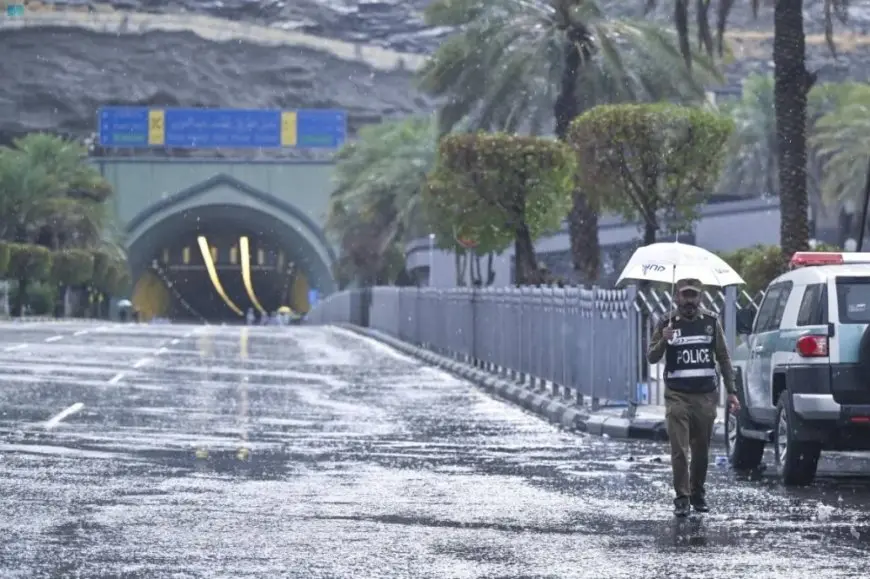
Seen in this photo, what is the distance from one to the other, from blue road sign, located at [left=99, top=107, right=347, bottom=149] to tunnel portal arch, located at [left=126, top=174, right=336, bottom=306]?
1455cm

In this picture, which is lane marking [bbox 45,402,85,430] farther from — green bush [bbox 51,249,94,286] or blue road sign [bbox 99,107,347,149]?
blue road sign [bbox 99,107,347,149]

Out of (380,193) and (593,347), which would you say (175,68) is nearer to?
(380,193)

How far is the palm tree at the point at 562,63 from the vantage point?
3594 cm

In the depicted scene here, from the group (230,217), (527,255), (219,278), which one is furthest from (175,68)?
(527,255)

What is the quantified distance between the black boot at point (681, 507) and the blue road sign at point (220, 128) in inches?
3261

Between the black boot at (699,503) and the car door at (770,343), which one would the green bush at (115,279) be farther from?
the black boot at (699,503)

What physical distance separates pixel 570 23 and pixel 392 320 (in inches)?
629

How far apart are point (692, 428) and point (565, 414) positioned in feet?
28.2

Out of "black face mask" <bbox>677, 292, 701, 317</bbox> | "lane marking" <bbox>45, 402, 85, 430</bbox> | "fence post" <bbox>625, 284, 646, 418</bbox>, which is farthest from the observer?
"fence post" <bbox>625, 284, 646, 418</bbox>

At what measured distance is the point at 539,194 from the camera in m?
34.1

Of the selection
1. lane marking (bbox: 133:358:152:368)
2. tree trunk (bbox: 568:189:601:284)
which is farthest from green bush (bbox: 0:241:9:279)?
tree trunk (bbox: 568:189:601:284)

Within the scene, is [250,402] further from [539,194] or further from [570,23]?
[570,23]

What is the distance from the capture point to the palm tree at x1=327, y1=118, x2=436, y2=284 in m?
69.1

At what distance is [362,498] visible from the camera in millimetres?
12500
